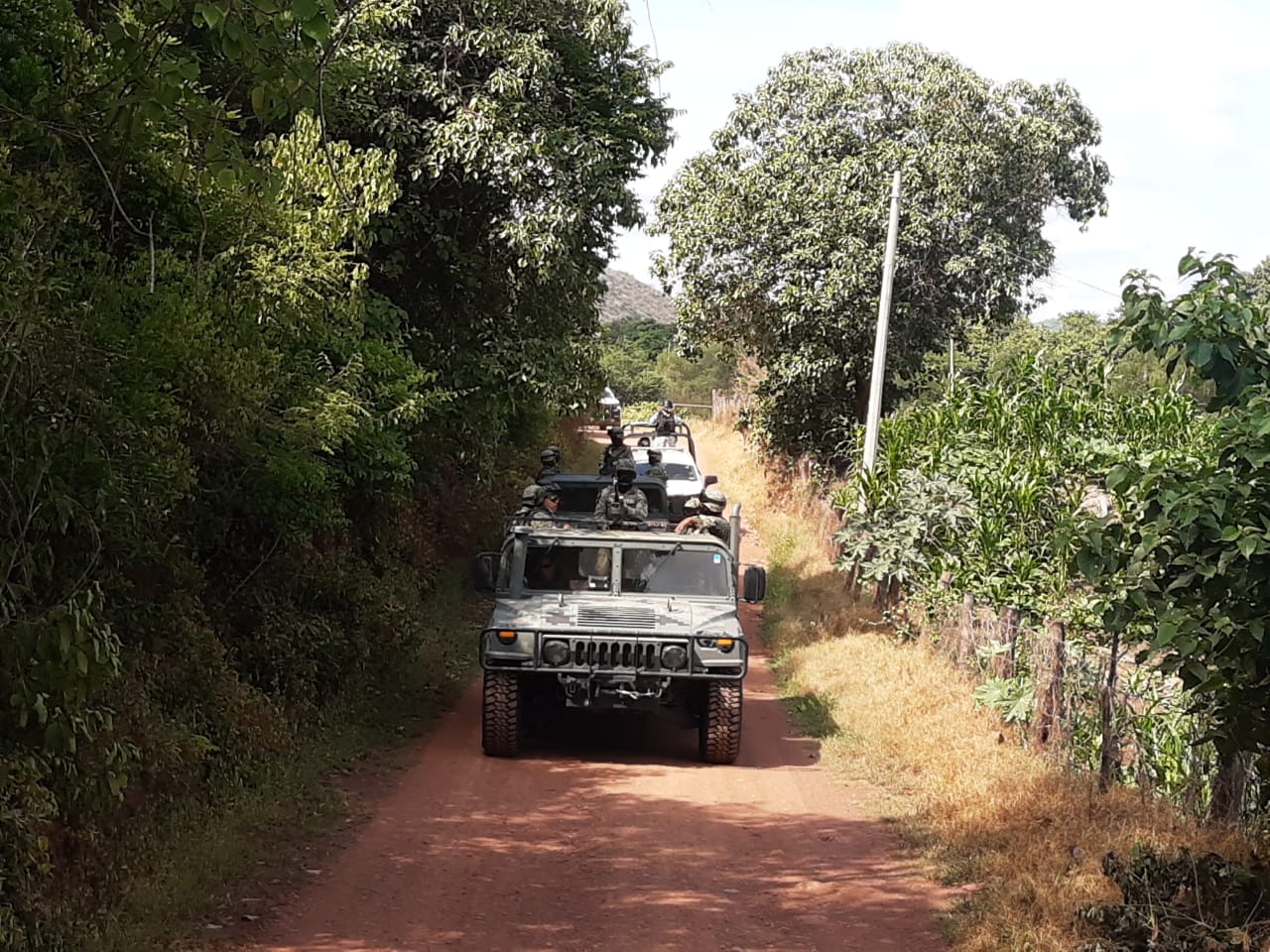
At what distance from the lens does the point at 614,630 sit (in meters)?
11.3

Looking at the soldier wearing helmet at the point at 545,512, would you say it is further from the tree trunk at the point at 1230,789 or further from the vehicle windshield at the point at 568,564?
the tree trunk at the point at 1230,789

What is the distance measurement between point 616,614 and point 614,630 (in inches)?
10.4

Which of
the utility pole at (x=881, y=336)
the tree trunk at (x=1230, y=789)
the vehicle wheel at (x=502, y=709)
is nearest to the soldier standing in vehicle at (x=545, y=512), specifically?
the vehicle wheel at (x=502, y=709)

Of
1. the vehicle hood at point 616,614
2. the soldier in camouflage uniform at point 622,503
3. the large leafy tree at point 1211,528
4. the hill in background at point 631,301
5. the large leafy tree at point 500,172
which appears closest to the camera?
the large leafy tree at point 1211,528

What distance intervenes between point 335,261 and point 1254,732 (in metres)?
7.05

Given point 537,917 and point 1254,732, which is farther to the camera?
point 537,917

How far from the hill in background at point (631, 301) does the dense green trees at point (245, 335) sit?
97823 mm

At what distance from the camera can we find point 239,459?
10477 mm

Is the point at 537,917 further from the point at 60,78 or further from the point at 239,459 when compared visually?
the point at 60,78

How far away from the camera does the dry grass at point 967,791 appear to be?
7.71m

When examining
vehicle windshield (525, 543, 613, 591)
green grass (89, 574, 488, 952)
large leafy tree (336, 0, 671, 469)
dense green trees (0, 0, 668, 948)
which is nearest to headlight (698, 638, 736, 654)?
vehicle windshield (525, 543, 613, 591)

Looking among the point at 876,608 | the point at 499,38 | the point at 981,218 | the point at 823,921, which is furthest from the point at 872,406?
the point at 823,921

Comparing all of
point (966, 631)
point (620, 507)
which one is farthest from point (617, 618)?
point (966, 631)

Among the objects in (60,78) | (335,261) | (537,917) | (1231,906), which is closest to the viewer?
(1231,906)
